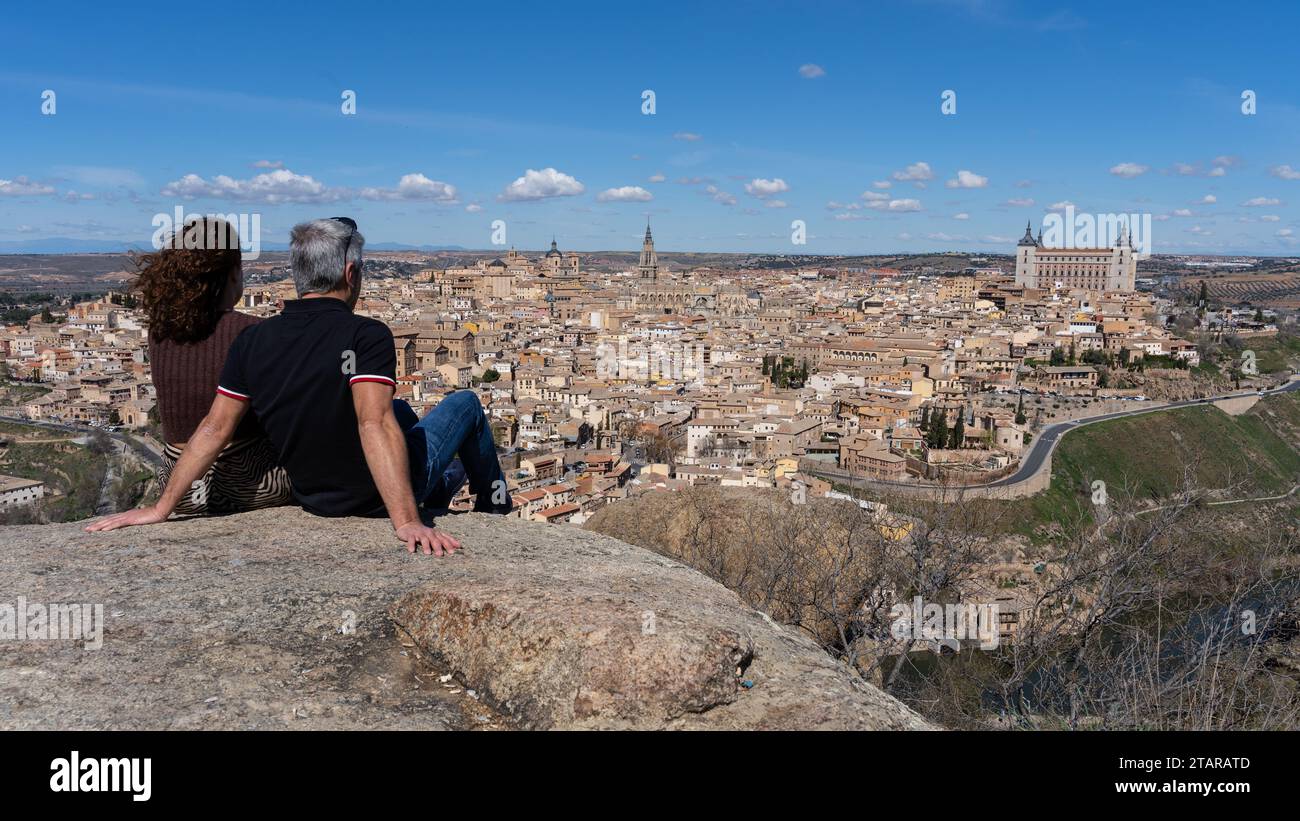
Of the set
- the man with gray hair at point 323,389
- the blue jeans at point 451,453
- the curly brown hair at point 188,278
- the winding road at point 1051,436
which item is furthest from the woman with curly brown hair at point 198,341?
the winding road at point 1051,436

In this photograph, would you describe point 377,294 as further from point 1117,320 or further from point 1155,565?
point 1155,565

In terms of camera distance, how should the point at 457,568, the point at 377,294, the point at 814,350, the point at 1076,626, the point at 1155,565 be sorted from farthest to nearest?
the point at 377,294 < the point at 814,350 < the point at 1155,565 < the point at 1076,626 < the point at 457,568

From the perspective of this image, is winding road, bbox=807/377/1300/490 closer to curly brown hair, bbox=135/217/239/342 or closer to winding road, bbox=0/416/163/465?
curly brown hair, bbox=135/217/239/342

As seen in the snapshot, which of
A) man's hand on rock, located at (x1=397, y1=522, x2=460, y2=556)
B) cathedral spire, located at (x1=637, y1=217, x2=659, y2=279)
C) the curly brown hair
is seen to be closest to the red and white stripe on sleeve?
man's hand on rock, located at (x1=397, y1=522, x2=460, y2=556)

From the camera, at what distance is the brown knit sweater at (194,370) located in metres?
2.98

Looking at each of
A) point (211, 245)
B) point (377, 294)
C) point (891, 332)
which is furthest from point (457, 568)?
point (377, 294)

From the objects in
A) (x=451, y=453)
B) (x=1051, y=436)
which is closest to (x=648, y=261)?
(x=1051, y=436)

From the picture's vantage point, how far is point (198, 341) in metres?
2.98

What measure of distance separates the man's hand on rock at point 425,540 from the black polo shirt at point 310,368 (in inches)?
11.5

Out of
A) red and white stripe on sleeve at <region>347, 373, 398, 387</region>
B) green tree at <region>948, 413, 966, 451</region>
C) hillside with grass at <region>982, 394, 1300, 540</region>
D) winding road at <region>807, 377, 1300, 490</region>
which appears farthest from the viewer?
green tree at <region>948, 413, 966, 451</region>

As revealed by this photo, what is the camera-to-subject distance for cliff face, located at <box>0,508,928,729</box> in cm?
197

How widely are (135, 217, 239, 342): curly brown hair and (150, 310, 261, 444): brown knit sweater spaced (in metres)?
0.03
